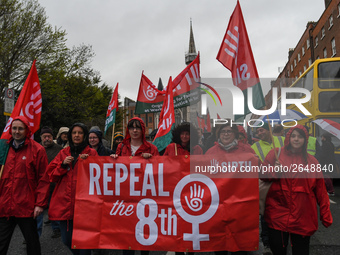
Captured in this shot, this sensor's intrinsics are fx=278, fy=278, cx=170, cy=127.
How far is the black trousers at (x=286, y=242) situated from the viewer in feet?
9.11

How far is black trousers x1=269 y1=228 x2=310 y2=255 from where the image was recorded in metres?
2.78

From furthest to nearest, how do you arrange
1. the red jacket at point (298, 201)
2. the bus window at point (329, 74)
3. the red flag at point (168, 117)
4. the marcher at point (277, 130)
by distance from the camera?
1. the bus window at point (329, 74)
2. the marcher at point (277, 130)
3. the red flag at point (168, 117)
4. the red jacket at point (298, 201)

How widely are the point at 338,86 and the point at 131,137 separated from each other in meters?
7.04

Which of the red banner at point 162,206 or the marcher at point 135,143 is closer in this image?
the red banner at point 162,206

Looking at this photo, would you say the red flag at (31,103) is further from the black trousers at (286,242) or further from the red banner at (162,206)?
the black trousers at (286,242)

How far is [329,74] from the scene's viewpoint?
8.37 meters

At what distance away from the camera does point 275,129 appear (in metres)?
4.97

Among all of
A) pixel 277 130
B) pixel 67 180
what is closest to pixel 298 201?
pixel 277 130

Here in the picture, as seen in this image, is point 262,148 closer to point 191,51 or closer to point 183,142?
point 183,142

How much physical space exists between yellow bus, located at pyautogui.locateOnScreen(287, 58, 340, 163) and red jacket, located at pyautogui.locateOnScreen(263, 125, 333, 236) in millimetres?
4995

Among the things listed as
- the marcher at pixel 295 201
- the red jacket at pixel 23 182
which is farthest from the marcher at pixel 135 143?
the marcher at pixel 295 201

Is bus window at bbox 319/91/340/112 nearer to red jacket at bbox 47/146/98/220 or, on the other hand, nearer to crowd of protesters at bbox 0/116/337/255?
crowd of protesters at bbox 0/116/337/255

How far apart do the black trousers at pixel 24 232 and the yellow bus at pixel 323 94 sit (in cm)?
657

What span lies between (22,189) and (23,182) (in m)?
0.08
